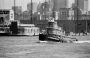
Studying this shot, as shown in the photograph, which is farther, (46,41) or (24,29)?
(24,29)

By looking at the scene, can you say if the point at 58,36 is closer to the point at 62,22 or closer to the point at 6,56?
the point at 6,56

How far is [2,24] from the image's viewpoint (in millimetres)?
101375

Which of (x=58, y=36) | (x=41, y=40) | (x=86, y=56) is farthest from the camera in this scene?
(x=41, y=40)

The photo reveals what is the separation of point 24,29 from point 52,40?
46800 millimetres

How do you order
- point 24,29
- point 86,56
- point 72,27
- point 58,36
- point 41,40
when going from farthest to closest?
point 72,27, point 24,29, point 41,40, point 58,36, point 86,56

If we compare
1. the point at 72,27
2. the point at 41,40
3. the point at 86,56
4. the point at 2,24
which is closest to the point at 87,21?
the point at 72,27

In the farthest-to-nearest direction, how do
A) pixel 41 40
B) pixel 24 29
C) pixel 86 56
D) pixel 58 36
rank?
1. pixel 24 29
2. pixel 41 40
3. pixel 58 36
4. pixel 86 56

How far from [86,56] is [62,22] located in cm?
9295

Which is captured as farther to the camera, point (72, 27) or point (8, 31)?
point (72, 27)

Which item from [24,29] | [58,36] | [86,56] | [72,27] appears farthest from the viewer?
[72,27]

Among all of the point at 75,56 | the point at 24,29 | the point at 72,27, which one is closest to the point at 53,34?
the point at 75,56

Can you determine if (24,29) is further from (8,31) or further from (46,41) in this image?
(46,41)

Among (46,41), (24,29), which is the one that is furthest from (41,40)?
(24,29)

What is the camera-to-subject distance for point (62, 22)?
395ft
